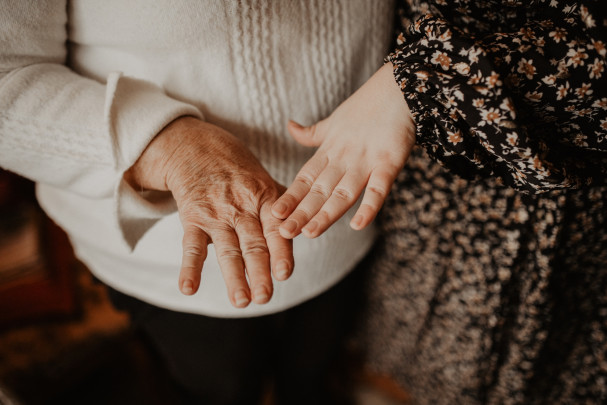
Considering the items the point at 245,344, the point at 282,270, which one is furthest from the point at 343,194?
the point at 245,344

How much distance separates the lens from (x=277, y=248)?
422mm

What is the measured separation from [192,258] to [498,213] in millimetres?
531

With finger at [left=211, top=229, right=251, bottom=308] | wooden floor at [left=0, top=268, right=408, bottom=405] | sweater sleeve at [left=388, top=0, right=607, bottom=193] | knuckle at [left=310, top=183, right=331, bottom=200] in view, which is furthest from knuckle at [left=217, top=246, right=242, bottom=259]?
wooden floor at [left=0, top=268, right=408, bottom=405]

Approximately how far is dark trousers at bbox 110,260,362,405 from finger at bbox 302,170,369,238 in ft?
1.24

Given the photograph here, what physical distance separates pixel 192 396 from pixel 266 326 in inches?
10.1

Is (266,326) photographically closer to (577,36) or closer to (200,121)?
(200,121)

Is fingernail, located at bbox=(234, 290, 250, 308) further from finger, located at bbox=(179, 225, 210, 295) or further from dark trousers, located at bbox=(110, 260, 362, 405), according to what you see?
dark trousers, located at bbox=(110, 260, 362, 405)

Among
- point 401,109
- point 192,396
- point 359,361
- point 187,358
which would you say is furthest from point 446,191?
point 359,361

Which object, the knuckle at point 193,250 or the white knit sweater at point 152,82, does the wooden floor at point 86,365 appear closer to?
the white knit sweater at point 152,82

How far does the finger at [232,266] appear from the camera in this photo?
40 cm

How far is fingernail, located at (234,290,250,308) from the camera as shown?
39 centimetres

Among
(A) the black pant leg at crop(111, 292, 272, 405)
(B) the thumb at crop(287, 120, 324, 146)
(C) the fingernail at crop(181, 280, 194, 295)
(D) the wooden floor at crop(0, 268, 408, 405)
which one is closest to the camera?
(C) the fingernail at crop(181, 280, 194, 295)

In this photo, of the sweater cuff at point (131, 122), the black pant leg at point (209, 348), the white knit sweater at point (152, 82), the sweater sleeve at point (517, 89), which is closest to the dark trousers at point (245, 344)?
the black pant leg at point (209, 348)

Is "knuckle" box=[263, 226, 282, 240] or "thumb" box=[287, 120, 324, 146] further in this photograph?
"thumb" box=[287, 120, 324, 146]
